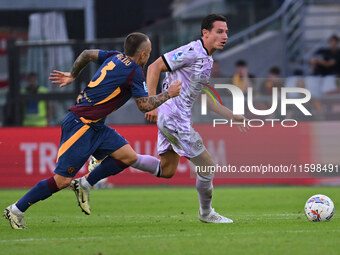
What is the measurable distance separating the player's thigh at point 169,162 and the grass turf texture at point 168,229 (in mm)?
567

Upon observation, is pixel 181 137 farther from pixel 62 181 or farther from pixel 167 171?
pixel 62 181

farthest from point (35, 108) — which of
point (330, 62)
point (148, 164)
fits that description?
point (148, 164)

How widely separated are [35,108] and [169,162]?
834 centimetres

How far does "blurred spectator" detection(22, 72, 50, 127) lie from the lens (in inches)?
678

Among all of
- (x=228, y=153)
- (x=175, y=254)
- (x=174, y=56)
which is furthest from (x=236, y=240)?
(x=228, y=153)

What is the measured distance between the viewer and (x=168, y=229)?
861 centimetres

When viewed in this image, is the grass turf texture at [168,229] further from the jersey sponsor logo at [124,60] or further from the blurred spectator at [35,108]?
the blurred spectator at [35,108]

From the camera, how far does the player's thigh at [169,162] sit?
951cm

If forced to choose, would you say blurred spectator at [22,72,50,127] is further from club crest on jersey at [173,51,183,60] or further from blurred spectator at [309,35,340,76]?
club crest on jersey at [173,51,183,60]

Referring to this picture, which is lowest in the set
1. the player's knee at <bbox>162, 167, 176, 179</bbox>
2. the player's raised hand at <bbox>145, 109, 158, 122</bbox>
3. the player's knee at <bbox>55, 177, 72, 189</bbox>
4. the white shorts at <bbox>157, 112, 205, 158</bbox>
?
the player's knee at <bbox>162, 167, 176, 179</bbox>

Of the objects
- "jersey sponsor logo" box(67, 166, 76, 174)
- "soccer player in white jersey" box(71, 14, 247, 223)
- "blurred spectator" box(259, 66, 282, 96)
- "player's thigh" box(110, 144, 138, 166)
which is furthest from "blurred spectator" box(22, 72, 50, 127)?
"jersey sponsor logo" box(67, 166, 76, 174)

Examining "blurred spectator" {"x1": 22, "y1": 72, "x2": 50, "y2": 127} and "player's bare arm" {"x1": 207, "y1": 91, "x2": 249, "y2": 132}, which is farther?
"blurred spectator" {"x1": 22, "y1": 72, "x2": 50, "y2": 127}

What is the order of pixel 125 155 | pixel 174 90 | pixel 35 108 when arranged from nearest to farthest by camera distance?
pixel 174 90 → pixel 125 155 → pixel 35 108

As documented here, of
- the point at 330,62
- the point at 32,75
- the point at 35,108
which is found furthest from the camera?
the point at 330,62
